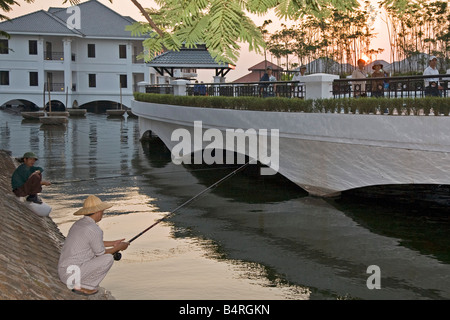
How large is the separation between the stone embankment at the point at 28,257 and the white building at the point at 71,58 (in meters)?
50.2

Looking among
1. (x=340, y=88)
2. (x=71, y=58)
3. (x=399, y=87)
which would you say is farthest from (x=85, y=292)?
(x=71, y=58)

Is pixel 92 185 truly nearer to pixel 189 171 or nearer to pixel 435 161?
pixel 189 171

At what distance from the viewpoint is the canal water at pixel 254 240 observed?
1055cm

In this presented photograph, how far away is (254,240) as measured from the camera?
14.0 m

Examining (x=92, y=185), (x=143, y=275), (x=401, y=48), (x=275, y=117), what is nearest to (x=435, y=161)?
(x=275, y=117)

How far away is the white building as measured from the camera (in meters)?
63.8

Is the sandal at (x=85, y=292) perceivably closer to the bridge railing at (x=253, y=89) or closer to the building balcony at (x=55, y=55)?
the bridge railing at (x=253, y=89)

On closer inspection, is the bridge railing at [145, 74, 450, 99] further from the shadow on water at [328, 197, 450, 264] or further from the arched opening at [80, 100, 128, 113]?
the arched opening at [80, 100, 128, 113]

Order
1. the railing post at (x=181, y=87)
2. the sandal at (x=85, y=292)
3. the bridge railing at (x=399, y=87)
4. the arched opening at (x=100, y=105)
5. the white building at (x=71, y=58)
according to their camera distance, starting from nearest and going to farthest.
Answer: the sandal at (x=85, y=292)
the bridge railing at (x=399, y=87)
the railing post at (x=181, y=87)
the white building at (x=71, y=58)
the arched opening at (x=100, y=105)

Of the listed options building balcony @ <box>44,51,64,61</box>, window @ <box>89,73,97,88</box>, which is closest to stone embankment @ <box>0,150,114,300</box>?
window @ <box>89,73,97,88</box>

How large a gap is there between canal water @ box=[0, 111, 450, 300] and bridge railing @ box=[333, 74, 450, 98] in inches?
123

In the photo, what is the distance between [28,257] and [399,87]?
10.5 meters

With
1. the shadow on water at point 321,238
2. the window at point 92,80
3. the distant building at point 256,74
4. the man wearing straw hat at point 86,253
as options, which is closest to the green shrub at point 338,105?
the shadow on water at point 321,238

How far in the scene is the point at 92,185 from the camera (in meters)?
21.3
